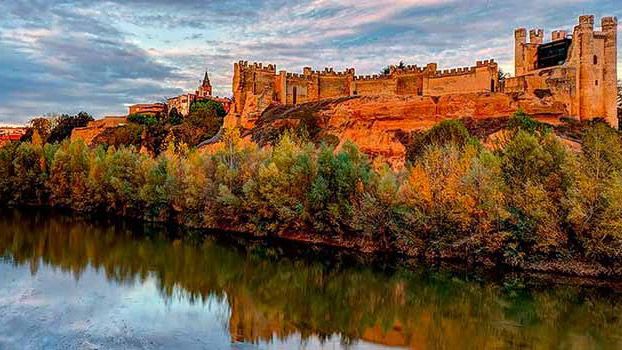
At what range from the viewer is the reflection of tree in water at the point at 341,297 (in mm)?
12977

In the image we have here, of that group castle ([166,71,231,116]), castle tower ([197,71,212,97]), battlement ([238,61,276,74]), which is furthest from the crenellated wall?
castle tower ([197,71,212,97])

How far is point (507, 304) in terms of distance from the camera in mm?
15484

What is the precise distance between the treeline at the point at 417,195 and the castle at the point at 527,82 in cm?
1631

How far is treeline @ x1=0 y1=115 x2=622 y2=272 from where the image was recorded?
690 inches

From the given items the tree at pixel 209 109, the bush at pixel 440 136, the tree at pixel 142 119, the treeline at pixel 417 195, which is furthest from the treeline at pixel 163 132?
the bush at pixel 440 136

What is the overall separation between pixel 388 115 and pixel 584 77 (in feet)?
44.3

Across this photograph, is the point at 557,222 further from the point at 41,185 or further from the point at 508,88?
the point at 41,185

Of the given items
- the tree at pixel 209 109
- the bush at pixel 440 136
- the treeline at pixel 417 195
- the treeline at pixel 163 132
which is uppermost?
the tree at pixel 209 109

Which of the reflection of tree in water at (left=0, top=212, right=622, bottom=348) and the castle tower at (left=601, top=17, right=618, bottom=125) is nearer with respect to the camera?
the reflection of tree in water at (left=0, top=212, right=622, bottom=348)

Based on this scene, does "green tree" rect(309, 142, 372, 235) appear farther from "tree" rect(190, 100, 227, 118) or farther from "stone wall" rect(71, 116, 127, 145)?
"stone wall" rect(71, 116, 127, 145)

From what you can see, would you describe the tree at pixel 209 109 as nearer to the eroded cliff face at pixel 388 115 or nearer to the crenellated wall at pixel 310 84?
the crenellated wall at pixel 310 84

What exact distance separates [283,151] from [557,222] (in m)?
12.0

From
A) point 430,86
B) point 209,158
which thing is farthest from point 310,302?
point 430,86

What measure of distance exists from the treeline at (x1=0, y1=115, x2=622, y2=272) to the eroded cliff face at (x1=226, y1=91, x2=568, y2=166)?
1208 centimetres
